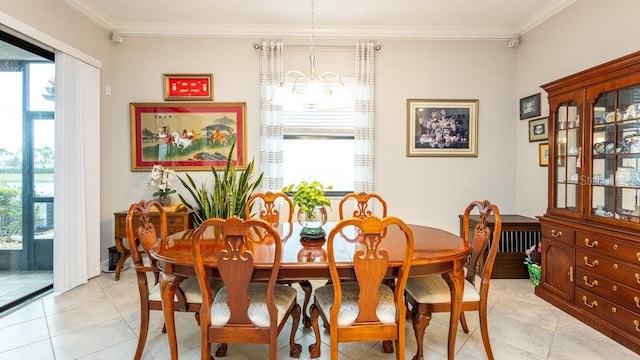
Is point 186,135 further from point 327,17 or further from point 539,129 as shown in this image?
point 539,129

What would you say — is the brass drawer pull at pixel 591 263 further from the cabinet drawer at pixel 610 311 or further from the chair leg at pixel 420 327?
the chair leg at pixel 420 327

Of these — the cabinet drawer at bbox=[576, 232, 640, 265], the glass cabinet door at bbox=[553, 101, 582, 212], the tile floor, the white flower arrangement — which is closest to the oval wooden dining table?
the tile floor

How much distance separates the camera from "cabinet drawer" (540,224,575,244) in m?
2.67

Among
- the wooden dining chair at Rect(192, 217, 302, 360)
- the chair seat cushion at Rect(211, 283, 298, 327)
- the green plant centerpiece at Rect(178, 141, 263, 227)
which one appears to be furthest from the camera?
the green plant centerpiece at Rect(178, 141, 263, 227)

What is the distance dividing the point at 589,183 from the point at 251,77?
11.6ft

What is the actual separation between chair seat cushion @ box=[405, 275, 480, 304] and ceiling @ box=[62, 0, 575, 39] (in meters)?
2.75

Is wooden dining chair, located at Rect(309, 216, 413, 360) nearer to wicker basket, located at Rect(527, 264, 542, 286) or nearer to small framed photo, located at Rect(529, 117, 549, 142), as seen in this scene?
wicker basket, located at Rect(527, 264, 542, 286)

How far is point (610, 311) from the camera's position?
7.57ft

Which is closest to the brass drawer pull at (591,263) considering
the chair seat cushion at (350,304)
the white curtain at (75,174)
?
the chair seat cushion at (350,304)

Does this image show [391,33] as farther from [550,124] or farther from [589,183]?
[589,183]

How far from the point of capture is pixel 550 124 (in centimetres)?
294

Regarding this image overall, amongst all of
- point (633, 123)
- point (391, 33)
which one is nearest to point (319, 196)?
point (633, 123)

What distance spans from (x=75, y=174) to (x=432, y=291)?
3.44 meters

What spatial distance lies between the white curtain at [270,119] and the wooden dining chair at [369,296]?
233 cm
